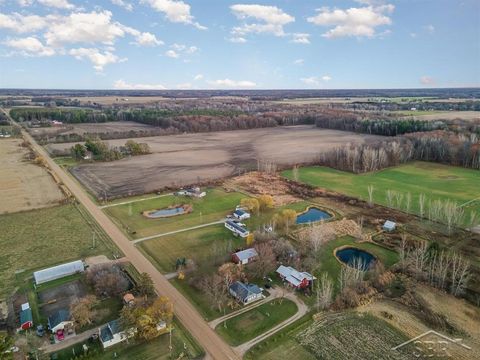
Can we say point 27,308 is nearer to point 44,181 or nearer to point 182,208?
point 182,208

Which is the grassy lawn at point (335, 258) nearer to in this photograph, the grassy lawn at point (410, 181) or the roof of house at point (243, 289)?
the roof of house at point (243, 289)

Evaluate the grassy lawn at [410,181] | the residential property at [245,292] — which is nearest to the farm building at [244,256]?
the residential property at [245,292]

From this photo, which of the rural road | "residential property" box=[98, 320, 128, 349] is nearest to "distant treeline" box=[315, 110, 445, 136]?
the rural road

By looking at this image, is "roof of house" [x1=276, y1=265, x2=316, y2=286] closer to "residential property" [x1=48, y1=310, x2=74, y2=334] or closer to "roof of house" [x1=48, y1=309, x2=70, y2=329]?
"residential property" [x1=48, y1=310, x2=74, y2=334]

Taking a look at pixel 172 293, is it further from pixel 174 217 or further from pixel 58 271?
pixel 174 217

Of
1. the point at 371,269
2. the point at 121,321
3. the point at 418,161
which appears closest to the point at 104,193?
the point at 121,321
